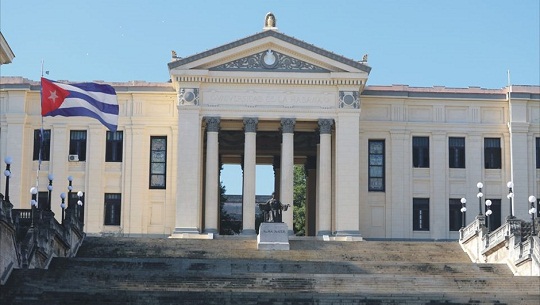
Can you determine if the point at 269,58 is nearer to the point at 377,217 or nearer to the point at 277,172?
the point at 277,172

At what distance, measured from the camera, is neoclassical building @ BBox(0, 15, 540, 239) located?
181 ft

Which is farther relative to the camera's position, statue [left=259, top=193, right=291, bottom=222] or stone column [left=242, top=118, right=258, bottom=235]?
stone column [left=242, top=118, right=258, bottom=235]

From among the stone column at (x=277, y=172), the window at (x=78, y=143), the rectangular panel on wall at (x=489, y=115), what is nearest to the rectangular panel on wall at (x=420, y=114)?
the rectangular panel on wall at (x=489, y=115)

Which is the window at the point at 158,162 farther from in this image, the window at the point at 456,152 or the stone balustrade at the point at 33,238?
the window at the point at 456,152

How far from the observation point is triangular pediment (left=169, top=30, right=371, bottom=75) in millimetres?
55156

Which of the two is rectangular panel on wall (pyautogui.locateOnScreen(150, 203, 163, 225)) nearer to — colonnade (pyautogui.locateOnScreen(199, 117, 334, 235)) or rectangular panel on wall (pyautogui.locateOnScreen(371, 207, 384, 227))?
colonnade (pyautogui.locateOnScreen(199, 117, 334, 235))

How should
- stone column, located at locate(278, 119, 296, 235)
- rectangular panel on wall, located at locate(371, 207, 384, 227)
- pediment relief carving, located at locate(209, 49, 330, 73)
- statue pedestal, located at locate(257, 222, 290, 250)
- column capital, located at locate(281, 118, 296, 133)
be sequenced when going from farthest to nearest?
rectangular panel on wall, located at locate(371, 207, 384, 227) → pediment relief carving, located at locate(209, 49, 330, 73) → column capital, located at locate(281, 118, 296, 133) → stone column, located at locate(278, 119, 296, 235) → statue pedestal, located at locate(257, 222, 290, 250)

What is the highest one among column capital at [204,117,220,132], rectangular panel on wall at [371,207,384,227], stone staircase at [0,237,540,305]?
column capital at [204,117,220,132]

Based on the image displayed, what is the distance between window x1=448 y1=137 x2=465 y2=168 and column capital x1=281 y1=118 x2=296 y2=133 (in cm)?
1024

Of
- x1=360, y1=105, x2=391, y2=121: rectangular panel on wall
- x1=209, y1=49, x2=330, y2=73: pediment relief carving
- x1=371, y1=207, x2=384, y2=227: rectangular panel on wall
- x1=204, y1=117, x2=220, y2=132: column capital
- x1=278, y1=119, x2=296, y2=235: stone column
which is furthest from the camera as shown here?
x1=360, y1=105, x2=391, y2=121: rectangular panel on wall

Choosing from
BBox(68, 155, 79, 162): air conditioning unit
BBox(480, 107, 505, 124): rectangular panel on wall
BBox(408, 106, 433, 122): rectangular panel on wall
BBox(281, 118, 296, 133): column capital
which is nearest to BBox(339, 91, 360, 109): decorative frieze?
BBox(281, 118, 296, 133): column capital

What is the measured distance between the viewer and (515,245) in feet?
143

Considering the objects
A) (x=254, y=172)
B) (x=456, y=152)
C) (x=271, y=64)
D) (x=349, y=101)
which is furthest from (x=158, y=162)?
(x=456, y=152)

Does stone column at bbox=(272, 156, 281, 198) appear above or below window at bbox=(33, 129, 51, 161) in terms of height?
below
